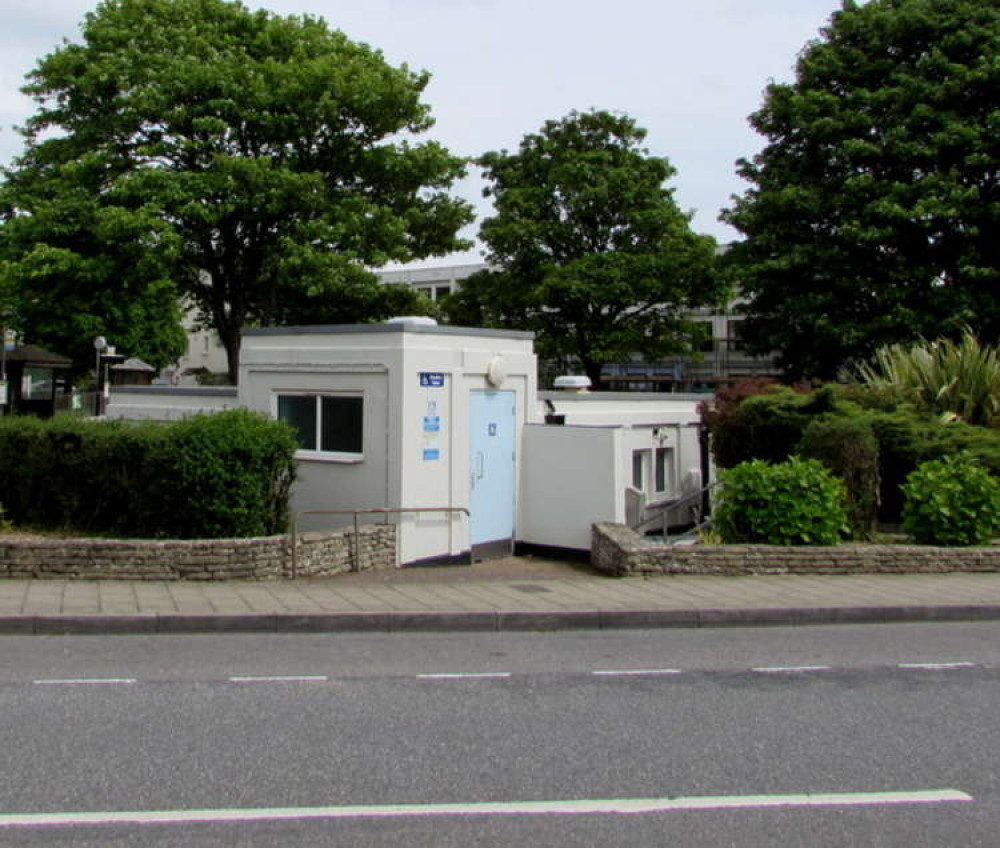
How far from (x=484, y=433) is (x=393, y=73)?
1914 cm

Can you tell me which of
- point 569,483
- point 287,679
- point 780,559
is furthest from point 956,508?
point 287,679

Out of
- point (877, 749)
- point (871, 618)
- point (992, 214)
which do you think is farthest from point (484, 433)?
point (992, 214)

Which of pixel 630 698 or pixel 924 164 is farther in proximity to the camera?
pixel 924 164

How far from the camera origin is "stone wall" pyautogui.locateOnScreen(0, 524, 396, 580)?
11.0 metres

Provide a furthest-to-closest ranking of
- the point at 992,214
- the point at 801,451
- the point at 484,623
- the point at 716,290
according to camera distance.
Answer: the point at 716,290 → the point at 992,214 → the point at 801,451 → the point at 484,623

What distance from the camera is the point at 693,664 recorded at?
8.59m

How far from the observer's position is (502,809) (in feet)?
16.6

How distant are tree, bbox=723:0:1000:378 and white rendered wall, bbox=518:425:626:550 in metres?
16.2

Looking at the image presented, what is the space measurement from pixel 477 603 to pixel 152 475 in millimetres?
4036

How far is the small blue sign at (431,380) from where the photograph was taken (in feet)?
45.2

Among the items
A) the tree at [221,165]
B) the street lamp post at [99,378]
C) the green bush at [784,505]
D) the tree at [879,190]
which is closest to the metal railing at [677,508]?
the green bush at [784,505]

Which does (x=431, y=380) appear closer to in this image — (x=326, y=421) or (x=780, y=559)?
(x=326, y=421)

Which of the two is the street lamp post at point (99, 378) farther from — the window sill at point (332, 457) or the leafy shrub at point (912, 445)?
the leafy shrub at point (912, 445)

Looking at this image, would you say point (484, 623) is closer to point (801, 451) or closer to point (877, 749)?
point (877, 749)
